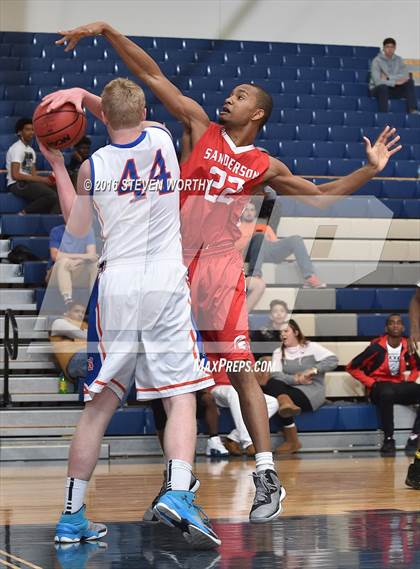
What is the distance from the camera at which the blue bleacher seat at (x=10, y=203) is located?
442 inches

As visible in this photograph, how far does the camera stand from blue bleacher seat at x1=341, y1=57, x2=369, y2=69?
15.0m

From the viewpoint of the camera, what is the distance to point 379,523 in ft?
14.0

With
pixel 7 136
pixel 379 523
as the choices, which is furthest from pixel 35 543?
pixel 7 136

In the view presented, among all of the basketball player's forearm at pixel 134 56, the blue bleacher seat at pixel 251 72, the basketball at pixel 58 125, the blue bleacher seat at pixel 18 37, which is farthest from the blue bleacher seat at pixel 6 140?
the basketball at pixel 58 125

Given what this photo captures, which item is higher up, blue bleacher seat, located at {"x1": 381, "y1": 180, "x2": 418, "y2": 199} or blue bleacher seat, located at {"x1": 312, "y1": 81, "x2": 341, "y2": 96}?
blue bleacher seat, located at {"x1": 312, "y1": 81, "x2": 341, "y2": 96}

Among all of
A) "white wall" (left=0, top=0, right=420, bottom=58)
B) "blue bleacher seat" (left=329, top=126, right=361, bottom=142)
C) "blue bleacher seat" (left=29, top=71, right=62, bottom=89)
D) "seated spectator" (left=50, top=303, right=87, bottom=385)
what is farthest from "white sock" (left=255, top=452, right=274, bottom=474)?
"white wall" (left=0, top=0, right=420, bottom=58)

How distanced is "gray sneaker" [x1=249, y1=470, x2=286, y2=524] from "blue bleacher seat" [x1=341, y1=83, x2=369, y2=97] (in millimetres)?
10720

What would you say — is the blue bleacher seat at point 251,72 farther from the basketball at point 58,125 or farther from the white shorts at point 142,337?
the white shorts at point 142,337

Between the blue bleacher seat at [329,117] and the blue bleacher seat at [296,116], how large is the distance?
9 cm

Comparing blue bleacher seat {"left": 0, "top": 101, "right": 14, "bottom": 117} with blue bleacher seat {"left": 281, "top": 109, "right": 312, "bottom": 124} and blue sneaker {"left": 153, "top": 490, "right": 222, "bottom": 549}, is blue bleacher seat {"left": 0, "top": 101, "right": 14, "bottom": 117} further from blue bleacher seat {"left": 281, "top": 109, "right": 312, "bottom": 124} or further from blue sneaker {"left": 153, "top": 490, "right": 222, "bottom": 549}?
blue sneaker {"left": 153, "top": 490, "right": 222, "bottom": 549}

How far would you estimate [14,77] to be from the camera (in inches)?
532

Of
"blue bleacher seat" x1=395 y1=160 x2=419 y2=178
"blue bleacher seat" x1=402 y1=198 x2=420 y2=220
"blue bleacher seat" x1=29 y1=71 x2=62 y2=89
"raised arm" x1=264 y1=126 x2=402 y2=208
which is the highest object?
"blue bleacher seat" x1=29 y1=71 x2=62 y2=89

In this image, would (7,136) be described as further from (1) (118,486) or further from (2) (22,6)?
(1) (118,486)

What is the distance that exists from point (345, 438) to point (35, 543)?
542 cm
